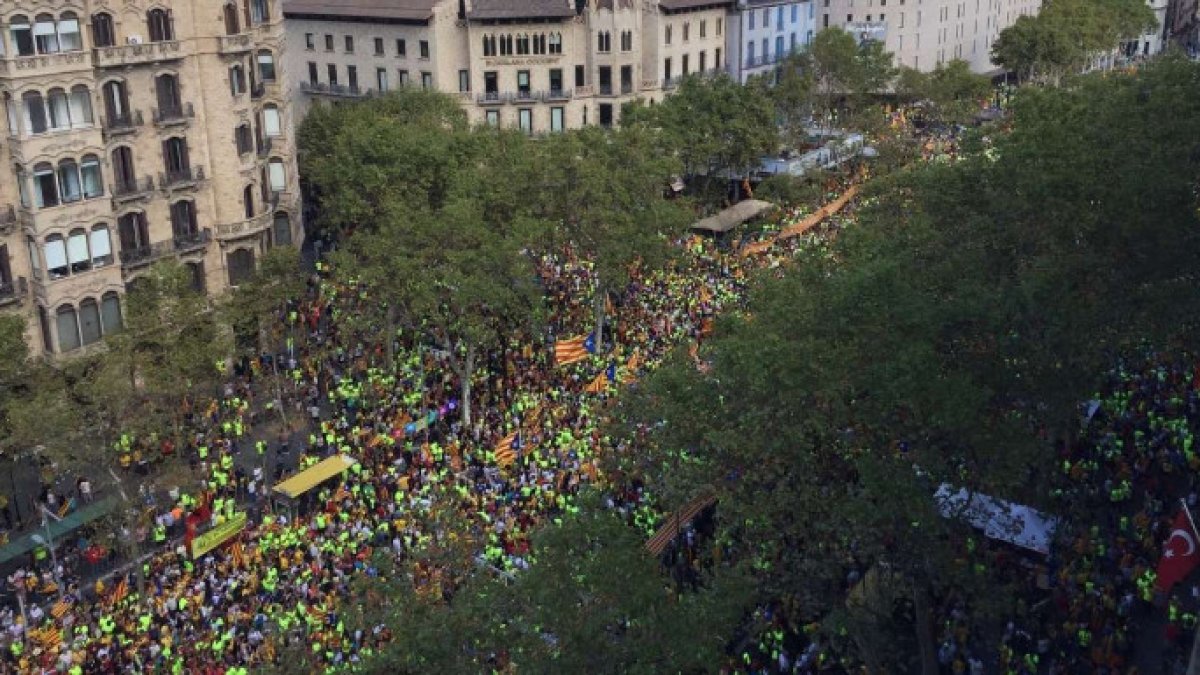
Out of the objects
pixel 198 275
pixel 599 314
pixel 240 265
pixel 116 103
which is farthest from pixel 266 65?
pixel 599 314

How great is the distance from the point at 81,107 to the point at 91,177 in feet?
10.1

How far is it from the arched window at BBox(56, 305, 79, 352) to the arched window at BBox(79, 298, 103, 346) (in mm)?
268

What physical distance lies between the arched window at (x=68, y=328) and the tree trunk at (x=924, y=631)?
3902 cm

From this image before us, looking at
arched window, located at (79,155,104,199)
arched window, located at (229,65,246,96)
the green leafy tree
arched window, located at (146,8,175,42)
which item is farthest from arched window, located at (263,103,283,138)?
the green leafy tree

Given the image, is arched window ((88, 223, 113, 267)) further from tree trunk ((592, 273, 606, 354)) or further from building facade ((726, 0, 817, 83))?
building facade ((726, 0, 817, 83))

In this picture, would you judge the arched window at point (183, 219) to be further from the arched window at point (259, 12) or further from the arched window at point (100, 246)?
the arched window at point (259, 12)

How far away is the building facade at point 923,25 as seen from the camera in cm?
12588

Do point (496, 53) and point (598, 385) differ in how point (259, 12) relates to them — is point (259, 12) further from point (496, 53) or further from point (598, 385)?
point (598, 385)

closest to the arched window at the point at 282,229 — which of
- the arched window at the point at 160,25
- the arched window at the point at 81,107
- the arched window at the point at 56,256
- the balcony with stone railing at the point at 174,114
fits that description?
the balcony with stone railing at the point at 174,114

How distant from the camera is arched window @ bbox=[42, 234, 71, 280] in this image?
5072 cm

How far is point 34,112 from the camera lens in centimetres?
4972

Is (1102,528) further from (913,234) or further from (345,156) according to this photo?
(345,156)

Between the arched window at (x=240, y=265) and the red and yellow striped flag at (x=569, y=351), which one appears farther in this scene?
the arched window at (x=240, y=265)

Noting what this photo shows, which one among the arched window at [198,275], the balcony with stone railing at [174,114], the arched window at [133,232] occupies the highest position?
the balcony with stone railing at [174,114]
